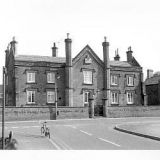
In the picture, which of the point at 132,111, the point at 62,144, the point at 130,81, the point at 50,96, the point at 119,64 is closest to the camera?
the point at 62,144

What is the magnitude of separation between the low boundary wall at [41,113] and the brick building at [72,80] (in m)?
3.02

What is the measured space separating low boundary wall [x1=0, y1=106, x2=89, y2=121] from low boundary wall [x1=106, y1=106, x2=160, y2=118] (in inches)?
83.5

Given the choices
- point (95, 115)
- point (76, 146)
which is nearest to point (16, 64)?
point (95, 115)

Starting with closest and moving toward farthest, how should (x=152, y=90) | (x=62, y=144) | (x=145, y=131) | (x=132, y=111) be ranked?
(x=62, y=144)
(x=145, y=131)
(x=132, y=111)
(x=152, y=90)

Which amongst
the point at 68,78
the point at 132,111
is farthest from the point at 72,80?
the point at 132,111

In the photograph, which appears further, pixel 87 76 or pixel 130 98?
pixel 130 98

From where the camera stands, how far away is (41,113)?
22.5 metres

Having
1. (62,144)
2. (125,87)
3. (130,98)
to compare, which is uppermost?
(125,87)

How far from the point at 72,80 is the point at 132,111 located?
18.9 ft

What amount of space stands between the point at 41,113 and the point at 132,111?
7329mm

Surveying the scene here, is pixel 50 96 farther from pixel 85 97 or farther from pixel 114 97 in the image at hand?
pixel 114 97

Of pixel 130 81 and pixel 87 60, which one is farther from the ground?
pixel 87 60

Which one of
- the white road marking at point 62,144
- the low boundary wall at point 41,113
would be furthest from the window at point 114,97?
the white road marking at point 62,144

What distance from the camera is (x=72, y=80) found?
27750mm
